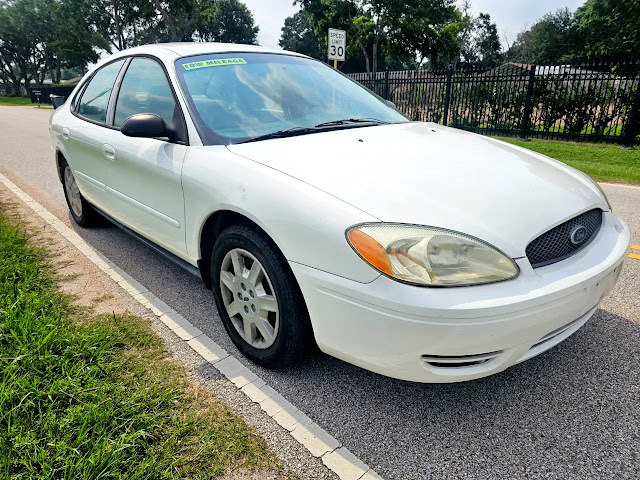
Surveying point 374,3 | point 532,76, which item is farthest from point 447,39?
point 532,76

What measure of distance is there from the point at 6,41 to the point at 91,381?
74112 mm

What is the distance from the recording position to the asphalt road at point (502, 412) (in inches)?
69.5

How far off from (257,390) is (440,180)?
132cm

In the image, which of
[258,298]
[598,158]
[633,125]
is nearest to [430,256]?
[258,298]

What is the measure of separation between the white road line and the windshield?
3.79 feet

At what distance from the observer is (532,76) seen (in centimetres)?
1177

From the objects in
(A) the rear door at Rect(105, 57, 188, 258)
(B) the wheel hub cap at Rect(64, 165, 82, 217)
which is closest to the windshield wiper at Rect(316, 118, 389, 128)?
(A) the rear door at Rect(105, 57, 188, 258)

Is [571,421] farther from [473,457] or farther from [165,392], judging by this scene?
[165,392]

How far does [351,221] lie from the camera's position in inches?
69.4

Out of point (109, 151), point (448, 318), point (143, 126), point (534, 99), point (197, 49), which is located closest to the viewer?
point (448, 318)

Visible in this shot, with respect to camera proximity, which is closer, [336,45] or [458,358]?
[458,358]

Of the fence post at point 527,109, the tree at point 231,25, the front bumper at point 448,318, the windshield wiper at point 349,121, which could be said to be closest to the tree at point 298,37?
the tree at point 231,25

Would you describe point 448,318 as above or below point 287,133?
below

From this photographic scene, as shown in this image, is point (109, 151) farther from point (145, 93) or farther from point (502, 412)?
point (502, 412)
